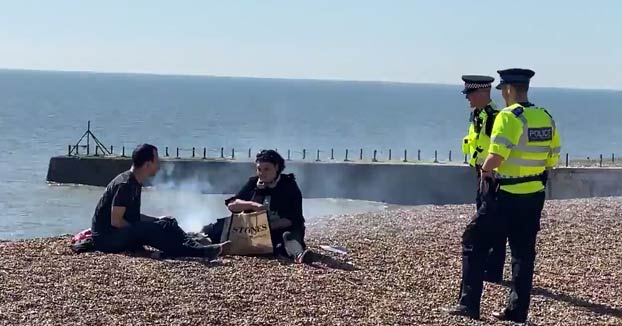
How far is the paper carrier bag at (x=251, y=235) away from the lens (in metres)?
10.3

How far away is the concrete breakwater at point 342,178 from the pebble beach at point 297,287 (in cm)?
2317

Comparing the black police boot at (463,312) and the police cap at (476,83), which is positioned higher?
the police cap at (476,83)

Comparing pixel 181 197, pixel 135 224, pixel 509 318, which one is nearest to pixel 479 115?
pixel 509 318

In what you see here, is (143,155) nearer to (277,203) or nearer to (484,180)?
(277,203)

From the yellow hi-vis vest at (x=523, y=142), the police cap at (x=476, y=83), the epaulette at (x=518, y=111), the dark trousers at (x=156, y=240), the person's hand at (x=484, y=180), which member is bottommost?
the dark trousers at (x=156, y=240)

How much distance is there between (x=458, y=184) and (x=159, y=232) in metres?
26.0

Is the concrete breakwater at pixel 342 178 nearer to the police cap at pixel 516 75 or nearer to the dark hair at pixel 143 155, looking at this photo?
the dark hair at pixel 143 155

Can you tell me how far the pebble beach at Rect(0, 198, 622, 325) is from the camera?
7.96 metres

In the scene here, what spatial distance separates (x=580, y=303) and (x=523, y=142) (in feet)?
5.90

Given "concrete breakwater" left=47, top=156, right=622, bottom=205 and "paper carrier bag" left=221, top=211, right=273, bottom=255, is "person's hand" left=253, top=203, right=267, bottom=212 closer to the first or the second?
"paper carrier bag" left=221, top=211, right=273, bottom=255

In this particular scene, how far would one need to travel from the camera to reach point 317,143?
71.9 meters

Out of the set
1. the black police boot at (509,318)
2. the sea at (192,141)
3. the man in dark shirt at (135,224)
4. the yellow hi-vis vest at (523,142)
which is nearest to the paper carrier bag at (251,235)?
the man in dark shirt at (135,224)

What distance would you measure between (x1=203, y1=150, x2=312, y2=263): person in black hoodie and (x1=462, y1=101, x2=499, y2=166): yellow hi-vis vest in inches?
76.6

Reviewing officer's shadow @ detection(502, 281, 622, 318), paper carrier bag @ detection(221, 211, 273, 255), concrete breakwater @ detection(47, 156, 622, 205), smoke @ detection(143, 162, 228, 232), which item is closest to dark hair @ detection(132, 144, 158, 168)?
paper carrier bag @ detection(221, 211, 273, 255)
